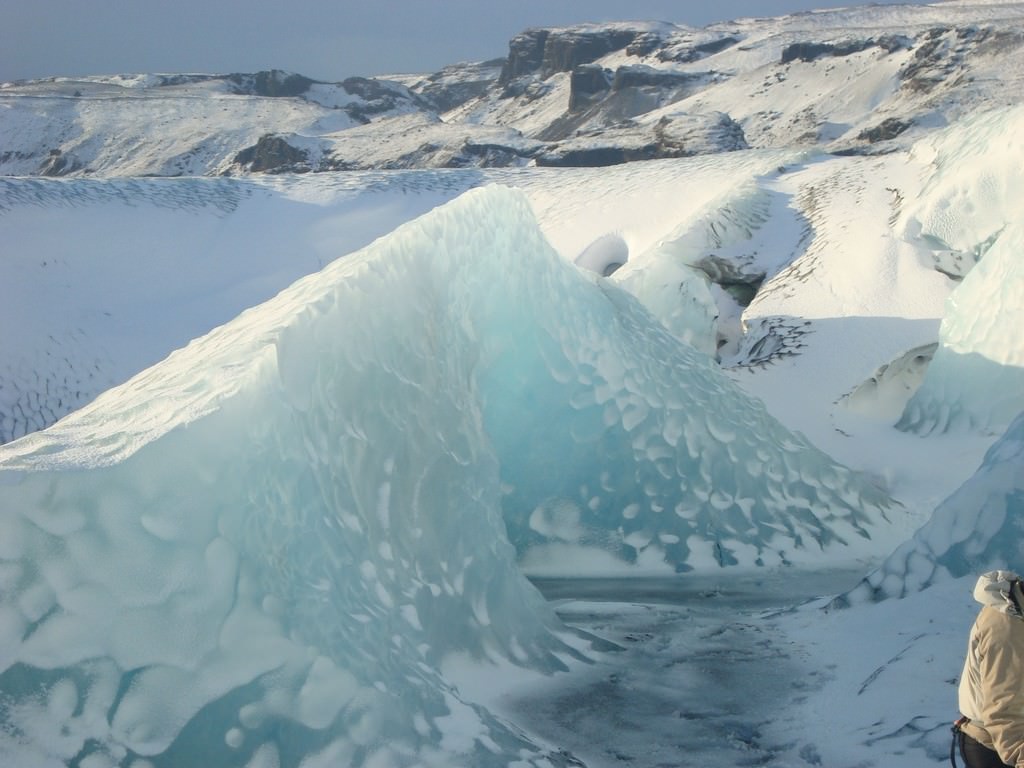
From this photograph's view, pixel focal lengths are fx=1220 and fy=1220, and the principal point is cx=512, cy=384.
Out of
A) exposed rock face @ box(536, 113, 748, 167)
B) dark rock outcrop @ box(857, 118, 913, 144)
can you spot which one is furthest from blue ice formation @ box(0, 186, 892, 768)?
dark rock outcrop @ box(857, 118, 913, 144)

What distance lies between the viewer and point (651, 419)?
252 inches

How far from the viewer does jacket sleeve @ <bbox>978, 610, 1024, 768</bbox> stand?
293cm

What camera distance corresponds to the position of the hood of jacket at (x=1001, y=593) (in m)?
2.95

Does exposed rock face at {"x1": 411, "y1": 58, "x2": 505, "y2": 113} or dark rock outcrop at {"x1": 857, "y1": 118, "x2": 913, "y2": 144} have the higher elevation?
dark rock outcrop at {"x1": 857, "y1": 118, "x2": 913, "y2": 144}

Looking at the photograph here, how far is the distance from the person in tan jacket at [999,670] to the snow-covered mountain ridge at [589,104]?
15.5 m

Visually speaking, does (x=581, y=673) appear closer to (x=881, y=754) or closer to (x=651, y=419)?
(x=881, y=754)

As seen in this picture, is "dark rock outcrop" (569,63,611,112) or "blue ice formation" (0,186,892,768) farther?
"dark rock outcrop" (569,63,611,112)

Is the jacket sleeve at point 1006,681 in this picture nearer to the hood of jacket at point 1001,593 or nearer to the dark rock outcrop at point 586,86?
A: the hood of jacket at point 1001,593

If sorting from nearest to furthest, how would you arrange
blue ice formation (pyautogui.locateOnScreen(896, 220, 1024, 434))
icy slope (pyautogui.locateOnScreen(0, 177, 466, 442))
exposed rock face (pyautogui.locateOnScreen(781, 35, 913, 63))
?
blue ice formation (pyautogui.locateOnScreen(896, 220, 1024, 434)) → icy slope (pyautogui.locateOnScreen(0, 177, 466, 442)) → exposed rock face (pyautogui.locateOnScreen(781, 35, 913, 63))

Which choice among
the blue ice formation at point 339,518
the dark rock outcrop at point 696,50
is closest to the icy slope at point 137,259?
the blue ice formation at point 339,518

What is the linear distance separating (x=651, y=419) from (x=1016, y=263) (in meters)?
3.14

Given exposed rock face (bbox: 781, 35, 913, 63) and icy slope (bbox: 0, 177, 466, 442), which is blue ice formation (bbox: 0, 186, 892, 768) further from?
exposed rock face (bbox: 781, 35, 913, 63)

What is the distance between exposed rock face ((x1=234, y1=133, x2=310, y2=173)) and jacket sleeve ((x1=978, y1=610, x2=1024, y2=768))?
103 feet

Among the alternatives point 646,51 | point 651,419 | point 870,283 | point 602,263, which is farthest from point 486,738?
point 646,51
